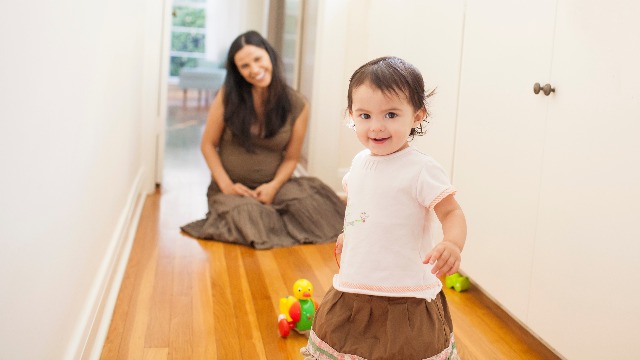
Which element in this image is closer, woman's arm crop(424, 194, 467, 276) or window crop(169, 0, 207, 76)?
woman's arm crop(424, 194, 467, 276)

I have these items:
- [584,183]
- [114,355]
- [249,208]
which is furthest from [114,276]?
[584,183]

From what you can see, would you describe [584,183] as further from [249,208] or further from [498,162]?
[249,208]

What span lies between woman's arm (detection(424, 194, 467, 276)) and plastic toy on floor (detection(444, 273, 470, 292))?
3.85 ft

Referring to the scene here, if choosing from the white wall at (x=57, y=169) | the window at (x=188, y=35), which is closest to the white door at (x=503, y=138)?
the white wall at (x=57, y=169)

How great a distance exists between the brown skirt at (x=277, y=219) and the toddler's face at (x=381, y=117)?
164 cm

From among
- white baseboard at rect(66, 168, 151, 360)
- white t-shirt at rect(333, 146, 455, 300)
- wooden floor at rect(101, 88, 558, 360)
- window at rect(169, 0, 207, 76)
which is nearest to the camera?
white t-shirt at rect(333, 146, 455, 300)

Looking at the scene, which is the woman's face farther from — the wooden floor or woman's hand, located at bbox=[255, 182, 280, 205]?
the wooden floor

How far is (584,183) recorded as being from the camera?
69.9 inches

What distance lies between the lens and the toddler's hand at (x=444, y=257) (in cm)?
133

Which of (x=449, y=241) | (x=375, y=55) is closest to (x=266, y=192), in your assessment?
(x=375, y=55)

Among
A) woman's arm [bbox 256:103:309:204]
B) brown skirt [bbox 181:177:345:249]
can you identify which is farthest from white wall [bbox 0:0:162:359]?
woman's arm [bbox 256:103:309:204]

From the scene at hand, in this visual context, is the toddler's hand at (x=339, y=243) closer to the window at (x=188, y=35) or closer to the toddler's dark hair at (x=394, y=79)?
the toddler's dark hair at (x=394, y=79)

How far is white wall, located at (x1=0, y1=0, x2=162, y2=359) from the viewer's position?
1.08 m

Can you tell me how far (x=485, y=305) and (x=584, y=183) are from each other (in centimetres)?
78
